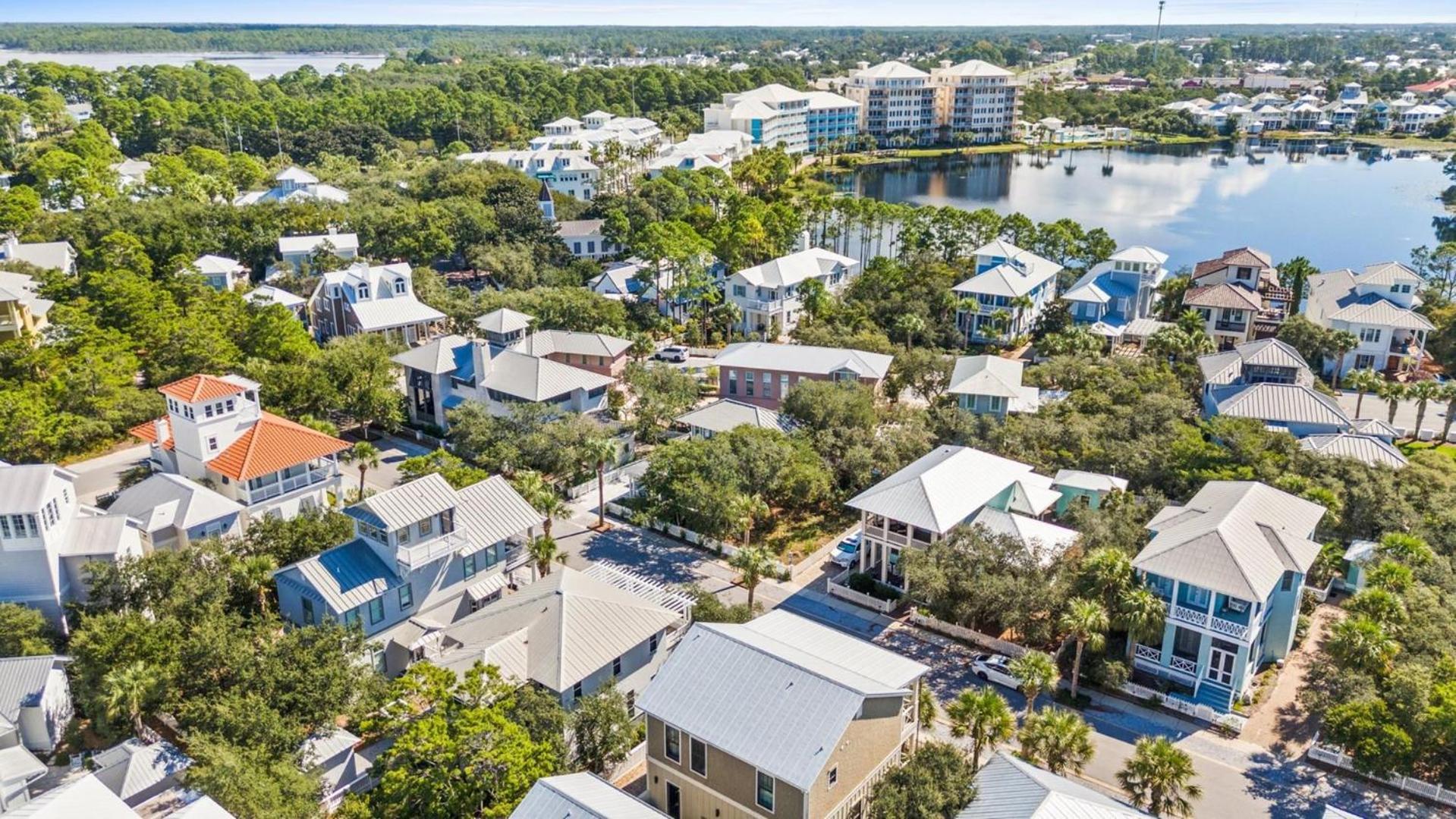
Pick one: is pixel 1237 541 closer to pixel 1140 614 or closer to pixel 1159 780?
pixel 1140 614

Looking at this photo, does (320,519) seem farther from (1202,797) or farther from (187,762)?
(1202,797)

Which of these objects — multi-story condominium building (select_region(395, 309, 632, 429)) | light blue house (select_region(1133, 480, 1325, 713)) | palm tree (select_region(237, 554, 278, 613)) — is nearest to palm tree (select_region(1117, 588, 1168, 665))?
light blue house (select_region(1133, 480, 1325, 713))

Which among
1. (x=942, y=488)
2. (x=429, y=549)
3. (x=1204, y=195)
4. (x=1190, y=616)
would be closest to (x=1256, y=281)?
(x=942, y=488)

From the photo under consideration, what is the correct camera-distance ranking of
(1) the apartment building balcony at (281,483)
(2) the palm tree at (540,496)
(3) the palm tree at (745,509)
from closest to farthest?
(3) the palm tree at (745,509)
(2) the palm tree at (540,496)
(1) the apartment building balcony at (281,483)

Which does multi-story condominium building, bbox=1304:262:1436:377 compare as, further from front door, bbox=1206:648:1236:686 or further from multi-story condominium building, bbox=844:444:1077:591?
front door, bbox=1206:648:1236:686

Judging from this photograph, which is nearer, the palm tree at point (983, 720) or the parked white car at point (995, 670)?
the palm tree at point (983, 720)

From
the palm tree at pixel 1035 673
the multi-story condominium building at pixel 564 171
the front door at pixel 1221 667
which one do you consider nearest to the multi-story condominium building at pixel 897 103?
the multi-story condominium building at pixel 564 171

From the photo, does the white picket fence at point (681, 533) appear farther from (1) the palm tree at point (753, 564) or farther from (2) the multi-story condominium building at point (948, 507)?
(1) the palm tree at point (753, 564)
